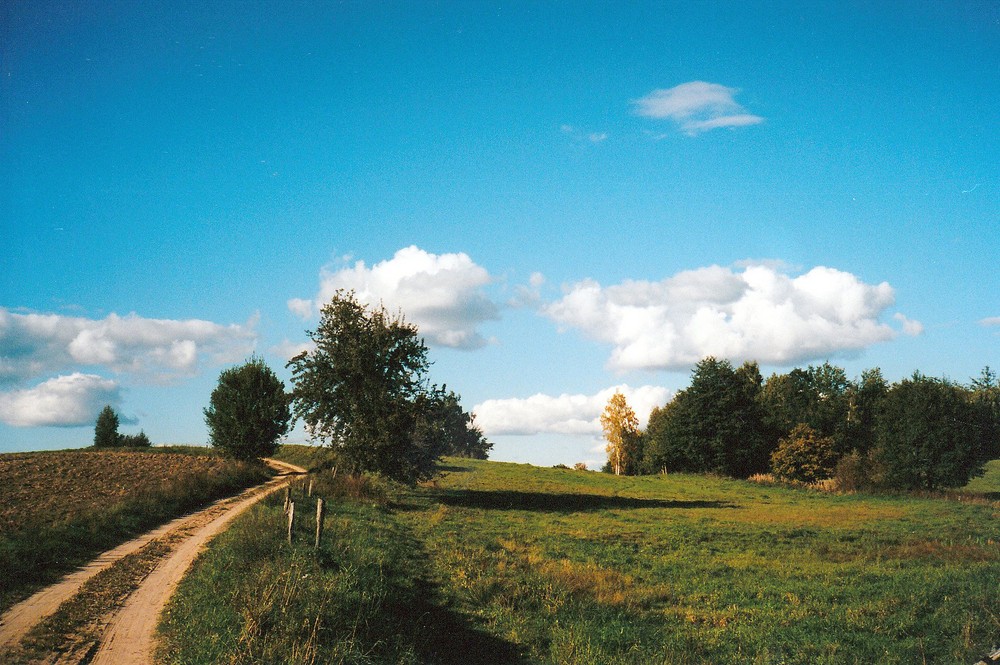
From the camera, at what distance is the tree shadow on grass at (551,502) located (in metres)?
36.9

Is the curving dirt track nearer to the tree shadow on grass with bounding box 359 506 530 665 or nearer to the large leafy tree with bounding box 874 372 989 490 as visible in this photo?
the tree shadow on grass with bounding box 359 506 530 665

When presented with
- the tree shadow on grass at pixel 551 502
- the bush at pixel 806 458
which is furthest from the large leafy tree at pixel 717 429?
the tree shadow on grass at pixel 551 502

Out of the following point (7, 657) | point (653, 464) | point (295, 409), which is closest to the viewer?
point (7, 657)

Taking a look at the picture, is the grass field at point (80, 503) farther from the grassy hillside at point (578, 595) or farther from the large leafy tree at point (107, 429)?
the large leafy tree at point (107, 429)

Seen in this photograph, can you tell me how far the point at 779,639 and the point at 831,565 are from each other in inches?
384

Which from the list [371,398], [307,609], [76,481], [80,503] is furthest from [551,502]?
[307,609]

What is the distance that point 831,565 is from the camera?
20781 millimetres

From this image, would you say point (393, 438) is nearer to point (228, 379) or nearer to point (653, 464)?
point (228, 379)

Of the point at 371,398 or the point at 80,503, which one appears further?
the point at 371,398

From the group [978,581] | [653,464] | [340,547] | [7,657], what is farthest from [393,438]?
[653,464]

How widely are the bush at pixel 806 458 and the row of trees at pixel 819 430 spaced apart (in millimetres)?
111

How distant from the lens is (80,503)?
25078 mm

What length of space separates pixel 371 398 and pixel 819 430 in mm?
60643

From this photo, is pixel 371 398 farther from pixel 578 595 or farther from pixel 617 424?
pixel 617 424
